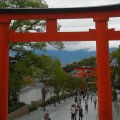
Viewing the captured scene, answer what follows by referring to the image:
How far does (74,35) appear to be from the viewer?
1316 cm

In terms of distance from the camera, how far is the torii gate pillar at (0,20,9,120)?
43.0ft

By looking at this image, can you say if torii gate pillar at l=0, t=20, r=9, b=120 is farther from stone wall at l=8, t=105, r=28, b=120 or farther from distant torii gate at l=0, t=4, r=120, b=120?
stone wall at l=8, t=105, r=28, b=120

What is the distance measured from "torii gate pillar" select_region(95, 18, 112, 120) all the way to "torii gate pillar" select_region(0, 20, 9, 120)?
3550 millimetres

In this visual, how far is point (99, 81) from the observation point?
Result: 12984 mm

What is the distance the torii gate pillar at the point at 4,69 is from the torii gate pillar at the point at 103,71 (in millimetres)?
3550

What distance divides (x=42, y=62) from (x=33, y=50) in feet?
3.54

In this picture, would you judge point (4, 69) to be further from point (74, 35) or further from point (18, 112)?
point (18, 112)

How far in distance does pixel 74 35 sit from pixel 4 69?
A: 2.99m

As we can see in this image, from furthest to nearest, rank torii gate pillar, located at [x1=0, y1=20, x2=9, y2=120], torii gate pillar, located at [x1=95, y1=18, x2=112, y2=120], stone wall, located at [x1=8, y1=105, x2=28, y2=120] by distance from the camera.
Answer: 1. stone wall, located at [x1=8, y1=105, x2=28, y2=120]
2. torii gate pillar, located at [x1=0, y1=20, x2=9, y2=120]
3. torii gate pillar, located at [x1=95, y1=18, x2=112, y2=120]

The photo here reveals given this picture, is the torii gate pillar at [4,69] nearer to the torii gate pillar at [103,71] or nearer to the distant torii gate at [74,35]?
the distant torii gate at [74,35]

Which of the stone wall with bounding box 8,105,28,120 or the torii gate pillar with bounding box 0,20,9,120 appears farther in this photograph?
the stone wall with bounding box 8,105,28,120

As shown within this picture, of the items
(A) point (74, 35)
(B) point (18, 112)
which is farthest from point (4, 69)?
(B) point (18, 112)

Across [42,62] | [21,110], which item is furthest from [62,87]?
[42,62]

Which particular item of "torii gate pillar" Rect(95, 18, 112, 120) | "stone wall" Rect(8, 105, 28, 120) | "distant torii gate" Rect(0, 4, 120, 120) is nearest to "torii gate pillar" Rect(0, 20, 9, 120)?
"distant torii gate" Rect(0, 4, 120, 120)
